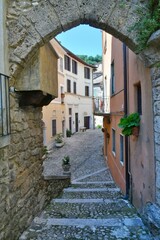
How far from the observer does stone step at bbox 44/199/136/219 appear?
15.9 feet

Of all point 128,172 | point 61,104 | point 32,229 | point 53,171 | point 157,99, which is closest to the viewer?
point 157,99

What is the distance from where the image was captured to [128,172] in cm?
627

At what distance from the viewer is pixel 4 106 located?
3.16 m

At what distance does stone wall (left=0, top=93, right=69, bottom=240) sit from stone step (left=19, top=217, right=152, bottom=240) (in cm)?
23

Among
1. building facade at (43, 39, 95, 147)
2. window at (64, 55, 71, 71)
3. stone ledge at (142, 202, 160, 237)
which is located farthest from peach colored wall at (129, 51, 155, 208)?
window at (64, 55, 71, 71)

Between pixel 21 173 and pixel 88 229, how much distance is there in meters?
1.43

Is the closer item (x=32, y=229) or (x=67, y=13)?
(x=67, y=13)

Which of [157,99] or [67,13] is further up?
[67,13]

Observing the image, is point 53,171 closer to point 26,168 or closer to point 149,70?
point 26,168

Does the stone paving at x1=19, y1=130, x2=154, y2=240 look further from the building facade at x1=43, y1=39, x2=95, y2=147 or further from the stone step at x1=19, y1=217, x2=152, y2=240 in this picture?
the building facade at x1=43, y1=39, x2=95, y2=147

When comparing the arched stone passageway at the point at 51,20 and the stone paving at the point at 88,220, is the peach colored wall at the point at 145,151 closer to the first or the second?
the arched stone passageway at the point at 51,20

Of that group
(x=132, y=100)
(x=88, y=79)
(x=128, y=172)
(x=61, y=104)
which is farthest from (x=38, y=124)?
(x=88, y=79)

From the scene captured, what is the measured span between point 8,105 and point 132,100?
3.26m

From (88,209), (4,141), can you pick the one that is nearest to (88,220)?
(88,209)
